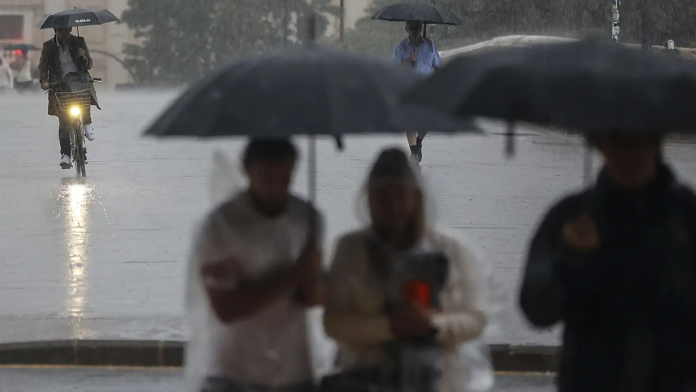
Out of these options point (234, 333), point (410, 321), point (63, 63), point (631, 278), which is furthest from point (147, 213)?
point (631, 278)

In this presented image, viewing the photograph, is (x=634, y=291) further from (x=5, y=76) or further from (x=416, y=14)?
(x=5, y=76)

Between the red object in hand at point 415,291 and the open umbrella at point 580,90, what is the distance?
0.54 metres

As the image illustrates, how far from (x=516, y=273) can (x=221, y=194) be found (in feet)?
16.7

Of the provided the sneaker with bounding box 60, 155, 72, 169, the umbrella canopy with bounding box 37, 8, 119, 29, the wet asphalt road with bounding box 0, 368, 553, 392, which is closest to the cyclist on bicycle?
the umbrella canopy with bounding box 37, 8, 119, 29

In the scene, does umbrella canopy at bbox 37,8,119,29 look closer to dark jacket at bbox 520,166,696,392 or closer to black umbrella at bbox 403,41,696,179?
black umbrella at bbox 403,41,696,179

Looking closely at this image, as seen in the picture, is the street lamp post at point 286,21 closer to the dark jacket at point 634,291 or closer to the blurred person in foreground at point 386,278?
the blurred person in foreground at point 386,278

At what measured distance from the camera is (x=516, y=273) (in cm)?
920

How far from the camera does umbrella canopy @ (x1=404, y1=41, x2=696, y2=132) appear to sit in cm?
344

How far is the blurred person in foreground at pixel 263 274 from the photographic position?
402cm

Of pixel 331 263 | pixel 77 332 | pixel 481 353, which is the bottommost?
→ pixel 77 332

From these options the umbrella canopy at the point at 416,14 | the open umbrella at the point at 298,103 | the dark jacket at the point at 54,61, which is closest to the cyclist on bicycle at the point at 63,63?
the dark jacket at the point at 54,61

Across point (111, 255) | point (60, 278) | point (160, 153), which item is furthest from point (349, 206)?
point (160, 153)

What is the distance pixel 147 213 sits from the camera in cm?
1252

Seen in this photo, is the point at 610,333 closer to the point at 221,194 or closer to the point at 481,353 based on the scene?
the point at 481,353
